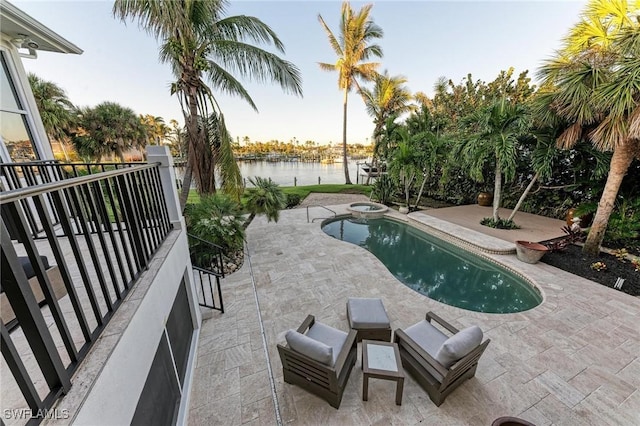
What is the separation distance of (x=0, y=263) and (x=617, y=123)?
351 inches

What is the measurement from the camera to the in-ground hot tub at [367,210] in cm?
1134

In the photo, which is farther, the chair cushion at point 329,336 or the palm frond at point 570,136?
the palm frond at point 570,136

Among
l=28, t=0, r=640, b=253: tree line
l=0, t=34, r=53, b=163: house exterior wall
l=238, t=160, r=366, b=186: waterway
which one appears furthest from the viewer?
l=238, t=160, r=366, b=186: waterway

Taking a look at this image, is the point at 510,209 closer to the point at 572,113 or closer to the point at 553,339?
the point at 572,113

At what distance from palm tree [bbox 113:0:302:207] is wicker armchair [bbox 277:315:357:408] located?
5708 millimetres

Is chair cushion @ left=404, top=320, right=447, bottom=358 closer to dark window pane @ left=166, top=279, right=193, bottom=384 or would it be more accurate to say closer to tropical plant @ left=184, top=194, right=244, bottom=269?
dark window pane @ left=166, top=279, right=193, bottom=384

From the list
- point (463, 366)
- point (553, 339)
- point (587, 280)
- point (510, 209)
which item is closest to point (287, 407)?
point (463, 366)

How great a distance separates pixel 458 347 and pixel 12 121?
8.34 metres

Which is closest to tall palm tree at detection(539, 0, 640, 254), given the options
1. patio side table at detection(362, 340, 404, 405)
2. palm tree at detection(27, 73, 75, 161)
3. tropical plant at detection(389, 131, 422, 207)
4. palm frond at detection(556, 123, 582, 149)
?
palm frond at detection(556, 123, 582, 149)

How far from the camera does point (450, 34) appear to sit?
427 inches

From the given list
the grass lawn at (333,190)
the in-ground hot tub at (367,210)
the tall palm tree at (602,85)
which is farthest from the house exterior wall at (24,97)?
the tall palm tree at (602,85)

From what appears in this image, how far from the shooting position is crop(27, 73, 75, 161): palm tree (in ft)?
48.0

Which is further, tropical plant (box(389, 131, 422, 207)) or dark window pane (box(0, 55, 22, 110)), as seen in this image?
tropical plant (box(389, 131, 422, 207))

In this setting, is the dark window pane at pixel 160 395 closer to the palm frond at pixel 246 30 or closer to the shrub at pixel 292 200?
the palm frond at pixel 246 30
